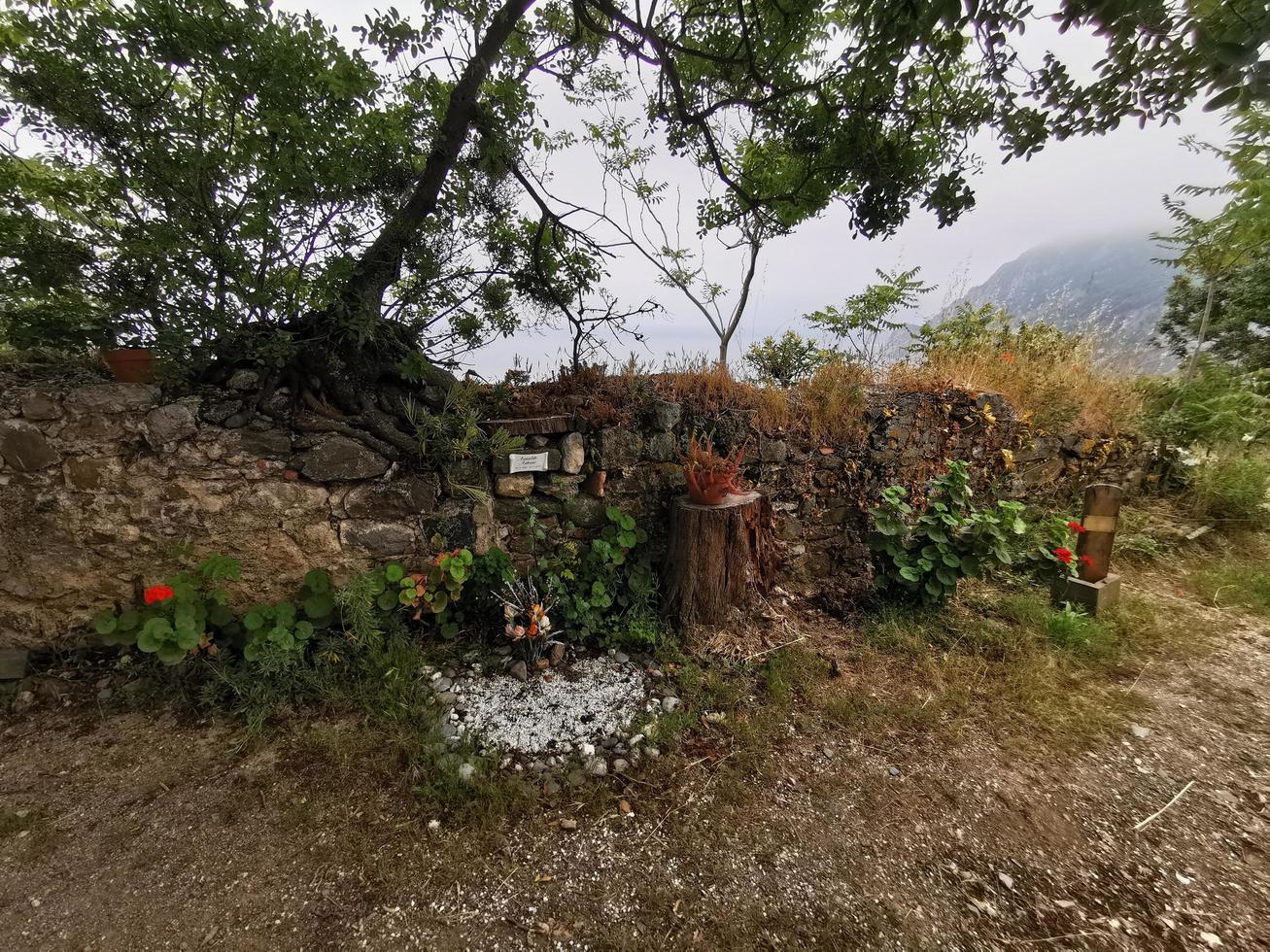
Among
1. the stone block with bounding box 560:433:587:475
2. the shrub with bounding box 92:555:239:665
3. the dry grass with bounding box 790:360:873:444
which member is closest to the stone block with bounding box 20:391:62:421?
the shrub with bounding box 92:555:239:665

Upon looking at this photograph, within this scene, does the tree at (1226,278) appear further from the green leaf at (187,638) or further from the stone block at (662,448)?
the green leaf at (187,638)

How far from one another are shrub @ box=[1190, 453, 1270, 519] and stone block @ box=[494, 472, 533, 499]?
251 inches

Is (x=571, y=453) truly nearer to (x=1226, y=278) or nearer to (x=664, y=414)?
(x=664, y=414)

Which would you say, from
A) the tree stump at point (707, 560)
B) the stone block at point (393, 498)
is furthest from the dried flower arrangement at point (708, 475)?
the stone block at point (393, 498)

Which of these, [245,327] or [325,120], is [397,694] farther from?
[325,120]

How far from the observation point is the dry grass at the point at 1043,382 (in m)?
4.41

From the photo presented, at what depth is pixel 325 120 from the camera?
2.33 m

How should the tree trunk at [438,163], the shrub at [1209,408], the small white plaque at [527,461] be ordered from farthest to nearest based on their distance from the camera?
the shrub at [1209,408] → the small white plaque at [527,461] → the tree trunk at [438,163]

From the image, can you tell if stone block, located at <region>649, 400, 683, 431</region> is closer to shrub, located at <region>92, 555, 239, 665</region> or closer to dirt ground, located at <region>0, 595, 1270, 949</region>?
dirt ground, located at <region>0, 595, 1270, 949</region>

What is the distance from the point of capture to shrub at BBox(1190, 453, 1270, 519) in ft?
14.7

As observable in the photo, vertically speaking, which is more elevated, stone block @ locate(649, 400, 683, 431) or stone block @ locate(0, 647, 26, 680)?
stone block @ locate(649, 400, 683, 431)

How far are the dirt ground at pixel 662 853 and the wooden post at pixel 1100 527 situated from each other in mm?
1222

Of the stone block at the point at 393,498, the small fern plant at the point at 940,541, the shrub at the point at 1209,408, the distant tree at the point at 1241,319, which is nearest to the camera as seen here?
the stone block at the point at 393,498

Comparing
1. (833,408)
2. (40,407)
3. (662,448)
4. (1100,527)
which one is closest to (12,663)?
(40,407)
